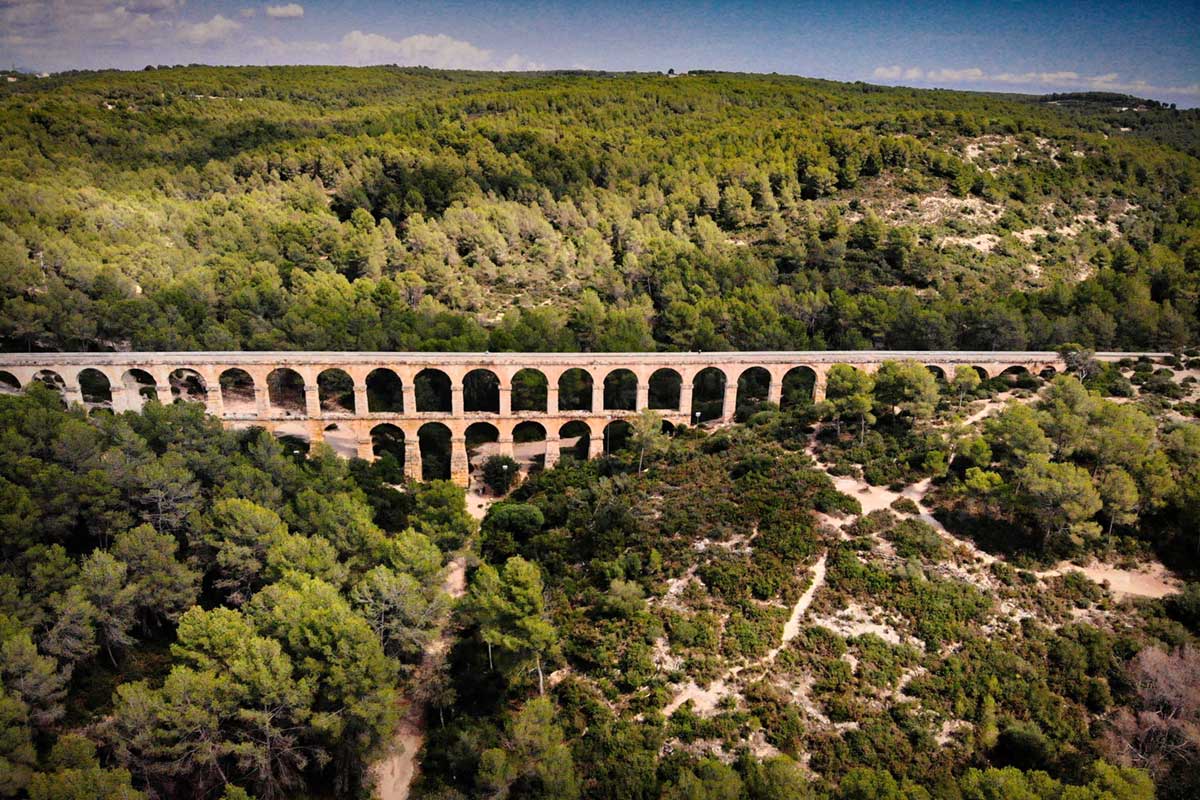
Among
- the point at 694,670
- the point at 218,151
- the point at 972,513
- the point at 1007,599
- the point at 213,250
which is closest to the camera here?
the point at 694,670

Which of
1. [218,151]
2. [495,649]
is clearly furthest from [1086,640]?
[218,151]

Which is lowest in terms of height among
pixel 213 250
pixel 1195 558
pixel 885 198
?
pixel 1195 558

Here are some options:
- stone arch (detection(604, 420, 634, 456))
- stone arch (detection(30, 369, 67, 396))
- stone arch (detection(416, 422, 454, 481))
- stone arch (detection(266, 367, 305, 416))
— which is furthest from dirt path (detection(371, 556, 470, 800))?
stone arch (detection(30, 369, 67, 396))

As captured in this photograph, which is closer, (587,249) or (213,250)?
(213,250)

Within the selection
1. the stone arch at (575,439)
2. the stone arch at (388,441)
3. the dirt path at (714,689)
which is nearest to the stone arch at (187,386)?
the stone arch at (388,441)

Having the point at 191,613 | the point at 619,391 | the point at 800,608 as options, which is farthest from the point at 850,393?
the point at 191,613

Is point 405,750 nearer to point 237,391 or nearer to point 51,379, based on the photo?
point 237,391

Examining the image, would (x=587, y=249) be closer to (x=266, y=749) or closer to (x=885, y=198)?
(x=885, y=198)

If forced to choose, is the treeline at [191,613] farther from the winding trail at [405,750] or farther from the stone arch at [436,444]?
the stone arch at [436,444]
